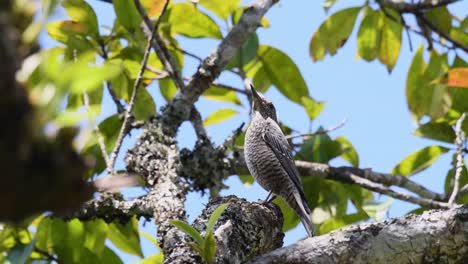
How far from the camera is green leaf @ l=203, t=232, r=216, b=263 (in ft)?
7.72

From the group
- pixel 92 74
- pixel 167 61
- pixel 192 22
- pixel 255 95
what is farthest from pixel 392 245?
pixel 255 95

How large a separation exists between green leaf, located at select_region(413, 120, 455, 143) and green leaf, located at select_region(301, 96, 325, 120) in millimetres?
791

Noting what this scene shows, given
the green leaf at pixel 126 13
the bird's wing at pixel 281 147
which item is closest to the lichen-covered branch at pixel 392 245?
the bird's wing at pixel 281 147

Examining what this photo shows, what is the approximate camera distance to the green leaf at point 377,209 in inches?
191

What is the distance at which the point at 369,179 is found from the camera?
16.0ft

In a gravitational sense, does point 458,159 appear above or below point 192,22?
below

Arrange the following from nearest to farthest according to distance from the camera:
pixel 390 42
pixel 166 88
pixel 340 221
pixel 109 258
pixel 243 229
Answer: pixel 243 229
pixel 109 258
pixel 340 221
pixel 166 88
pixel 390 42

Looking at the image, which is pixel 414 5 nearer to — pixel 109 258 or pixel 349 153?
pixel 349 153

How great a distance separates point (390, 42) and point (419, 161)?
1098mm

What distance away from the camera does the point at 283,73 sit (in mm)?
5434

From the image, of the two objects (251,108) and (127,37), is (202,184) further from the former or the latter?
(251,108)

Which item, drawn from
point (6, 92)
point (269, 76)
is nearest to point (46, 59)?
point (6, 92)

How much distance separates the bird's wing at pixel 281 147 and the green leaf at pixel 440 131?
1025mm

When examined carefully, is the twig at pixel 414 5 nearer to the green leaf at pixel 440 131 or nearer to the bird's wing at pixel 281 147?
the green leaf at pixel 440 131
